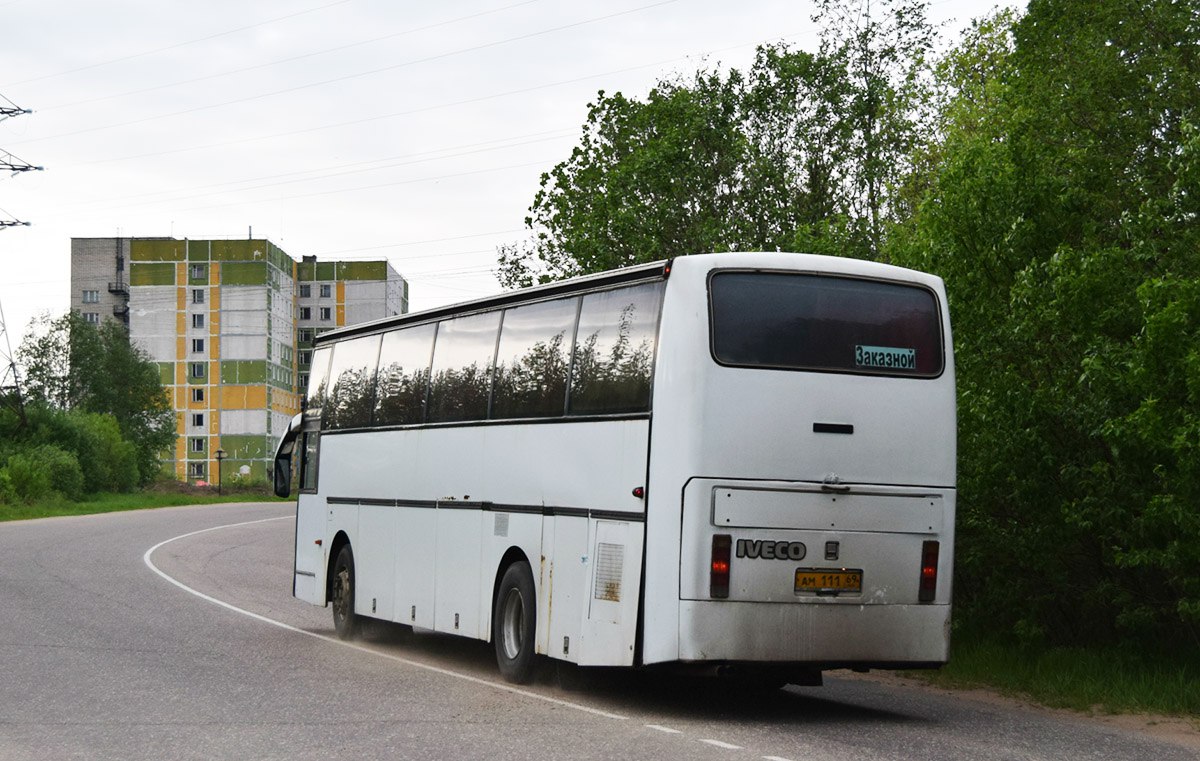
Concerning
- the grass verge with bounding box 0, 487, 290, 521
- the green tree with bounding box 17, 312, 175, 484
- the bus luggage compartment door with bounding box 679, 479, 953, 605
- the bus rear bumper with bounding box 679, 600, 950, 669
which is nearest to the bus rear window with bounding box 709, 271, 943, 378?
the bus luggage compartment door with bounding box 679, 479, 953, 605

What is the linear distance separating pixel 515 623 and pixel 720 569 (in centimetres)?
319

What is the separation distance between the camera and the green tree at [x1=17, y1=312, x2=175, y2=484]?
11112cm

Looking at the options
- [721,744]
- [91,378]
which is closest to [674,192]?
[721,744]

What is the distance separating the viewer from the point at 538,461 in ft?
44.6

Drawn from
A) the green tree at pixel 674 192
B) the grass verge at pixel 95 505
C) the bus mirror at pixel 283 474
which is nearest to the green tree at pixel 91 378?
the grass verge at pixel 95 505

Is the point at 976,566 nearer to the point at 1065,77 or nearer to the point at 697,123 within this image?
the point at 1065,77

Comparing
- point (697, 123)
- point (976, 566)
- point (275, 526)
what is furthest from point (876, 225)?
point (275, 526)

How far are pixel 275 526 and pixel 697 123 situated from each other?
76.7 ft

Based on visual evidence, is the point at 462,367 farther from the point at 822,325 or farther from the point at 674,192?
the point at 674,192

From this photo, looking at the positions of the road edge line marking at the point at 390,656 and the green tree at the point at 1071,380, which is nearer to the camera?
the road edge line marking at the point at 390,656

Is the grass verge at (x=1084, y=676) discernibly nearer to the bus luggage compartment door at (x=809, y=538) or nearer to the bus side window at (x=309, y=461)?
the bus luggage compartment door at (x=809, y=538)

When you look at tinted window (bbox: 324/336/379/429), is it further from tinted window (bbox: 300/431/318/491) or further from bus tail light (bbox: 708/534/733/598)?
bus tail light (bbox: 708/534/733/598)

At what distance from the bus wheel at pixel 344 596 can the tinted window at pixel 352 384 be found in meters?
1.46

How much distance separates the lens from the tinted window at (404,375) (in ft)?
53.5
